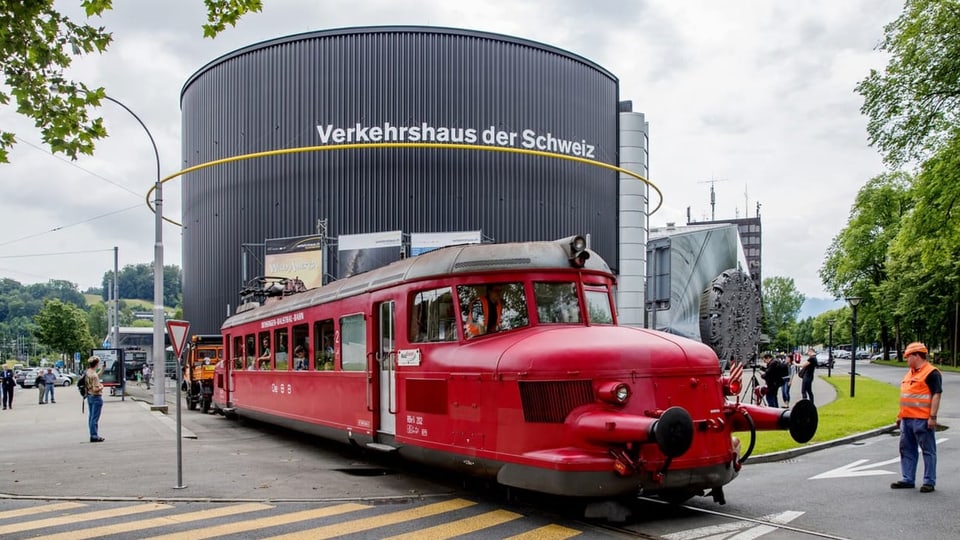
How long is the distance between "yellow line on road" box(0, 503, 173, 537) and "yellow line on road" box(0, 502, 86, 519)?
49cm

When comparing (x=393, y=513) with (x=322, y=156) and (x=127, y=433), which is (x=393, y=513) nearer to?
(x=127, y=433)

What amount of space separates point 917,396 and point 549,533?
4966 millimetres

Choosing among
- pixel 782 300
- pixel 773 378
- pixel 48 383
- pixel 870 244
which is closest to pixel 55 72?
pixel 773 378

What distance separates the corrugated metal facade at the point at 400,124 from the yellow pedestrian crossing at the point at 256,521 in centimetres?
2431

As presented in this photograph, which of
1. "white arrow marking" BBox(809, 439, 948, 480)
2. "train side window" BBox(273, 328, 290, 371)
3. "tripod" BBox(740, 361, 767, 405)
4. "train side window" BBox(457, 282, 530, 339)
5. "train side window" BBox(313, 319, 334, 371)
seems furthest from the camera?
"train side window" BBox(273, 328, 290, 371)

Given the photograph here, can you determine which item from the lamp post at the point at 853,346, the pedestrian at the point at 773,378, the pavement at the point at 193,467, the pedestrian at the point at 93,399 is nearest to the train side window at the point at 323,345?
the pavement at the point at 193,467

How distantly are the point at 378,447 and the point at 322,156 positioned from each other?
24261mm

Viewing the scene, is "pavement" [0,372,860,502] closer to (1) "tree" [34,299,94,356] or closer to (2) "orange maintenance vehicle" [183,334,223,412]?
(2) "orange maintenance vehicle" [183,334,223,412]

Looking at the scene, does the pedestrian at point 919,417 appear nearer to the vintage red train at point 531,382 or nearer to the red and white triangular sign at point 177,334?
the vintage red train at point 531,382

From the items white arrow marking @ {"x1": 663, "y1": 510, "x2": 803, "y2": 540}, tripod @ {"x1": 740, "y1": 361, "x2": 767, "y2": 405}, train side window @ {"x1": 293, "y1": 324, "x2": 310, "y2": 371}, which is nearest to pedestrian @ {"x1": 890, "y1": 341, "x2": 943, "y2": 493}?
tripod @ {"x1": 740, "y1": 361, "x2": 767, "y2": 405}

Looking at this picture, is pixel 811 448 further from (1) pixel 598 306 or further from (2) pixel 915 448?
(1) pixel 598 306

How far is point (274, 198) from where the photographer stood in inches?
1350

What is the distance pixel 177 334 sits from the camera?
36.4 feet

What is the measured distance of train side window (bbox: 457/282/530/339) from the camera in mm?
9047
